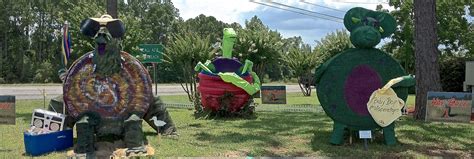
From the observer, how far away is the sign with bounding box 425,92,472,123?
8.30m

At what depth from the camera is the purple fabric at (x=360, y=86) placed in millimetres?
7758

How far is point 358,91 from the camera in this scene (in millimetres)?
7785

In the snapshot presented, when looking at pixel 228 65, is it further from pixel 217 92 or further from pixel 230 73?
pixel 217 92

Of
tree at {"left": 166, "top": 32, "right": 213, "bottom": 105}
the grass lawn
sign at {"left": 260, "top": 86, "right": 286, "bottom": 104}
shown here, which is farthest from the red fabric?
tree at {"left": 166, "top": 32, "right": 213, "bottom": 105}

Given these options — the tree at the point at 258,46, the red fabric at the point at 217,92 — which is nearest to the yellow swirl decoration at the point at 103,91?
the red fabric at the point at 217,92

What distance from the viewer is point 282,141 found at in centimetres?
823

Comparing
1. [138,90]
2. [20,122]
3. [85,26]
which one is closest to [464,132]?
[138,90]

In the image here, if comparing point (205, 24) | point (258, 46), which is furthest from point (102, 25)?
point (205, 24)

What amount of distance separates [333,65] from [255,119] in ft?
14.0

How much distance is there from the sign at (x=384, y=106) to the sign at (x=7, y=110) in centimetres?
566

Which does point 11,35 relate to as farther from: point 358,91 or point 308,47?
point 358,91

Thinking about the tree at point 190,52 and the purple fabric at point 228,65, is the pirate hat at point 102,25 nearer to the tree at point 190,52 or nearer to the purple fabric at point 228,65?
the purple fabric at point 228,65

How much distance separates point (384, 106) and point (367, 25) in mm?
1341

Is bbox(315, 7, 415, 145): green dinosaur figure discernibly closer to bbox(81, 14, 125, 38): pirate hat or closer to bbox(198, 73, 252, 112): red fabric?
bbox(81, 14, 125, 38): pirate hat
